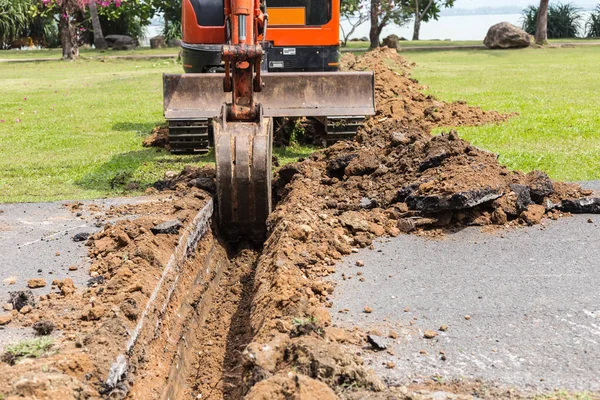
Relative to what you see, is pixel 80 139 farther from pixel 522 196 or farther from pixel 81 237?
pixel 522 196

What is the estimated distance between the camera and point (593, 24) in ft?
143

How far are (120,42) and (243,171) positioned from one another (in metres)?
35.6

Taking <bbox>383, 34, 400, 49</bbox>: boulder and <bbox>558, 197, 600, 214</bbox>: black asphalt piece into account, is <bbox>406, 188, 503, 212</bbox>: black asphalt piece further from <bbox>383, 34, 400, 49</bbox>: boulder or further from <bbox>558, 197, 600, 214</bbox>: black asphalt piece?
<bbox>383, 34, 400, 49</bbox>: boulder

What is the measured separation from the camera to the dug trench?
4.52m

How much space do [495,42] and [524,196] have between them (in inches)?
1144

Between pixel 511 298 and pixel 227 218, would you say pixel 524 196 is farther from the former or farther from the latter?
pixel 227 218

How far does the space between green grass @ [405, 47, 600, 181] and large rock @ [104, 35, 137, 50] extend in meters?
16.2

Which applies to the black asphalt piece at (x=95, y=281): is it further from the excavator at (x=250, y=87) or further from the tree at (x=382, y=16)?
the tree at (x=382, y=16)

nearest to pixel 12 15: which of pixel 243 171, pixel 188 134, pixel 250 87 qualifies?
pixel 188 134

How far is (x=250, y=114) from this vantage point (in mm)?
7992

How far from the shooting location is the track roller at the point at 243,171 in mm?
7676

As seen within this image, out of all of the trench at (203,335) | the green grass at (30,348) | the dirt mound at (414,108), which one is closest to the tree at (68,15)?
the dirt mound at (414,108)

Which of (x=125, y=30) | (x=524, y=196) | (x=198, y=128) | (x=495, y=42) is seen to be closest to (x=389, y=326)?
(x=524, y=196)

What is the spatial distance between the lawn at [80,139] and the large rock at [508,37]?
16993mm
